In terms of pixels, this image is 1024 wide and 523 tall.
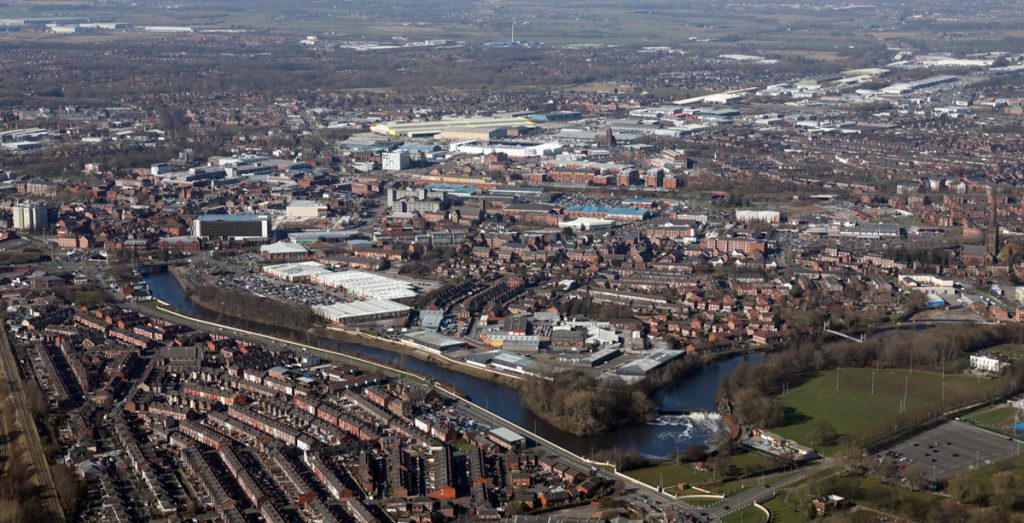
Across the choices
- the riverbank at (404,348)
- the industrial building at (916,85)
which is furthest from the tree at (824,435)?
the industrial building at (916,85)

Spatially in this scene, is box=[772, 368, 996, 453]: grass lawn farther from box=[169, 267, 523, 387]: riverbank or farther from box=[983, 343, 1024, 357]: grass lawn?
box=[169, 267, 523, 387]: riverbank

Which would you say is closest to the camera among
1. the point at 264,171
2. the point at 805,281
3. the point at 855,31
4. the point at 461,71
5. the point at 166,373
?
the point at 166,373

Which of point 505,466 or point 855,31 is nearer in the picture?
point 505,466

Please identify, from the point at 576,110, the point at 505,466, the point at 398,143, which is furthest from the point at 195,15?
the point at 505,466

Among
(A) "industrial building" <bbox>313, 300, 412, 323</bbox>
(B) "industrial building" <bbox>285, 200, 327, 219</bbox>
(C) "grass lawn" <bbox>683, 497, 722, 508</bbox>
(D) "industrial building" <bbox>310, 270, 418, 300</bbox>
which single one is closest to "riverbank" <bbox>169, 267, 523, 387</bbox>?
(A) "industrial building" <bbox>313, 300, 412, 323</bbox>

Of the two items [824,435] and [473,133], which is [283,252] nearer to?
[824,435]

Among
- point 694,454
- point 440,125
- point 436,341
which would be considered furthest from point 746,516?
point 440,125

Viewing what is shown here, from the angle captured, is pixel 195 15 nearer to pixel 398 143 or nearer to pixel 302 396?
pixel 398 143
